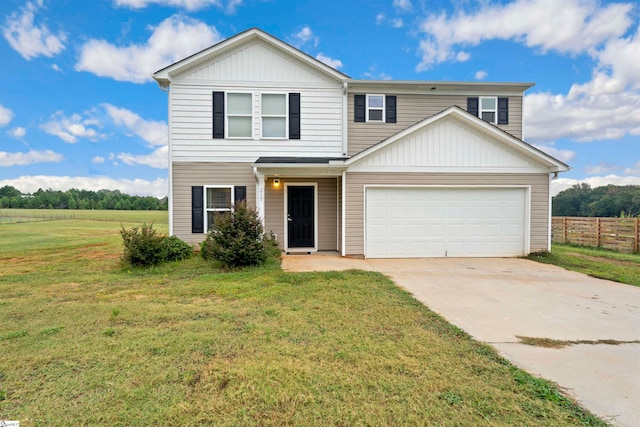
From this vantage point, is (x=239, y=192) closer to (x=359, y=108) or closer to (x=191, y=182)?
(x=191, y=182)

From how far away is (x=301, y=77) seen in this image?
10750 mm

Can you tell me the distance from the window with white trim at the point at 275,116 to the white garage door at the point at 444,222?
3.88m


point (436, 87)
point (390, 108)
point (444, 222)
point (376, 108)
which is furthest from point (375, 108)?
point (444, 222)

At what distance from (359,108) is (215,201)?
629 centimetres

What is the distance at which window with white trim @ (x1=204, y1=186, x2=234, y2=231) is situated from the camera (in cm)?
1035

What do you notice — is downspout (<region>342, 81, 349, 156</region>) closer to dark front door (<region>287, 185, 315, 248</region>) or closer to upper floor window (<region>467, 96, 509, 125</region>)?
dark front door (<region>287, 185, 315, 248</region>)

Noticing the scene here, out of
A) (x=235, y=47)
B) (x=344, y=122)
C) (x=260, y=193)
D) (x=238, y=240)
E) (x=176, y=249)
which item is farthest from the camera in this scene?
(x=344, y=122)

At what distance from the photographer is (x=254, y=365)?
302 centimetres

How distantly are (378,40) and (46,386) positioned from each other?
17.2m

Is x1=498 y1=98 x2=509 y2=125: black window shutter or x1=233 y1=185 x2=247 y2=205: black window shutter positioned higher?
x1=498 y1=98 x2=509 y2=125: black window shutter

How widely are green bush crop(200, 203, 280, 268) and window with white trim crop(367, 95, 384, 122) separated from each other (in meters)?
6.12

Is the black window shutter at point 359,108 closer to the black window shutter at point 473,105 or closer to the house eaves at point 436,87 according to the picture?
the house eaves at point 436,87

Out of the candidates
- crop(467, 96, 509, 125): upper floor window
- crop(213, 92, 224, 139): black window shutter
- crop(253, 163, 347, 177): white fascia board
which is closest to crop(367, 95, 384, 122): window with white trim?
crop(253, 163, 347, 177): white fascia board

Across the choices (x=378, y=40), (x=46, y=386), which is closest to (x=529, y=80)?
(x=378, y=40)
